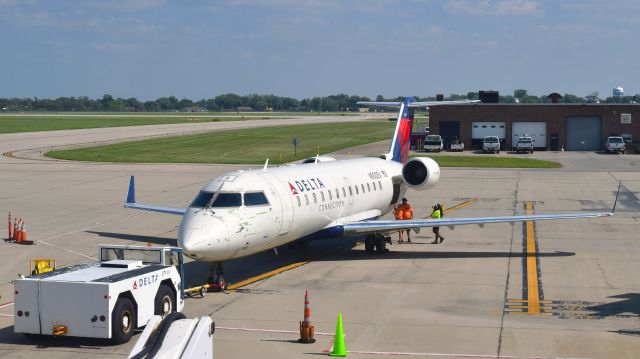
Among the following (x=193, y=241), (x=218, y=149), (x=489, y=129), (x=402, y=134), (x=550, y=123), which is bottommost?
(x=218, y=149)

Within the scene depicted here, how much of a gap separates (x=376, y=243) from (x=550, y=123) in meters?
56.9

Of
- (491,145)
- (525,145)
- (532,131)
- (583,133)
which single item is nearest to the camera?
(525,145)

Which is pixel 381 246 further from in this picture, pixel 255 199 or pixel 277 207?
pixel 255 199

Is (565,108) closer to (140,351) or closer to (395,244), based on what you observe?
(395,244)

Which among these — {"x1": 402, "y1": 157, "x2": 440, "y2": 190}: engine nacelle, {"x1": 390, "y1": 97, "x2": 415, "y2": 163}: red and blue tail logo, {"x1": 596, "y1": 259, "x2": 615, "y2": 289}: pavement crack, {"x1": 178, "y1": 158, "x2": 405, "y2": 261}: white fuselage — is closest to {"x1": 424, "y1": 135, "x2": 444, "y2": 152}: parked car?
{"x1": 390, "y1": 97, "x2": 415, "y2": 163}: red and blue tail logo

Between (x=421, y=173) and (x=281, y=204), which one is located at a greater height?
(x=421, y=173)

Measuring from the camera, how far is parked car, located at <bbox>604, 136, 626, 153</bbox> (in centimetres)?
7350

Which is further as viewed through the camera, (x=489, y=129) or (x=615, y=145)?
(x=489, y=129)

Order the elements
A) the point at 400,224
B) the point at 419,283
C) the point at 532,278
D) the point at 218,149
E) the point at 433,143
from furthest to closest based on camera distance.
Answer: the point at 218,149 < the point at 433,143 < the point at 400,224 < the point at 532,278 < the point at 419,283

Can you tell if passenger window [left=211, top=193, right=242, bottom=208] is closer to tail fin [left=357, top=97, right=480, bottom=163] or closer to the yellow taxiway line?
the yellow taxiway line

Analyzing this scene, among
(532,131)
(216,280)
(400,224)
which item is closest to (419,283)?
(400,224)

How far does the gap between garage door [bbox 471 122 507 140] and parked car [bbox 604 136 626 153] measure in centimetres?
963

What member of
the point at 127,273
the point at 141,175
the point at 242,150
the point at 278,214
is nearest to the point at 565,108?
the point at 242,150

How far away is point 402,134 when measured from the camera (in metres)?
33.6
